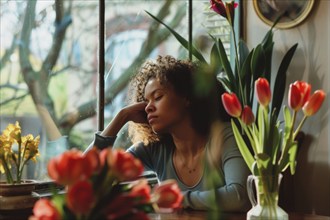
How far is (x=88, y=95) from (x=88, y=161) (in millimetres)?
2057

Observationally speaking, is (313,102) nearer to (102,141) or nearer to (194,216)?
(194,216)

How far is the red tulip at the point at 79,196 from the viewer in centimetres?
66

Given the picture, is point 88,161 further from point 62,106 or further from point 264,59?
point 264,59

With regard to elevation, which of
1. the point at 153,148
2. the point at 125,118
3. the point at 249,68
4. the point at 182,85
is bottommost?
the point at 153,148

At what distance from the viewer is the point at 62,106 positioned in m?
2.61

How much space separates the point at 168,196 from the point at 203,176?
43.5 inches

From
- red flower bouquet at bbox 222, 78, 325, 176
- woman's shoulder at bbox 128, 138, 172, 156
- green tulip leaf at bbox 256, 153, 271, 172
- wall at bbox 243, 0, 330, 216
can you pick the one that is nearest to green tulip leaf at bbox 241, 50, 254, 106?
wall at bbox 243, 0, 330, 216

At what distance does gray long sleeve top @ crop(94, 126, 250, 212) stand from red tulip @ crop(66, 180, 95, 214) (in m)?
0.89

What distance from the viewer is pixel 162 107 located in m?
2.01

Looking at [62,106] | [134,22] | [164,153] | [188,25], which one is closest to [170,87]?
[164,153]

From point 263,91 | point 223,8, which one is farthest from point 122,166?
point 223,8

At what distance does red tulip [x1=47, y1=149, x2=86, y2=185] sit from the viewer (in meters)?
0.67

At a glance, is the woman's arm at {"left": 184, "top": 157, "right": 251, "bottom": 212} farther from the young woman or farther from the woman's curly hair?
the woman's curly hair

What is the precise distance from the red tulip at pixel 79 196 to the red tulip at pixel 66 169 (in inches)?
0.4
